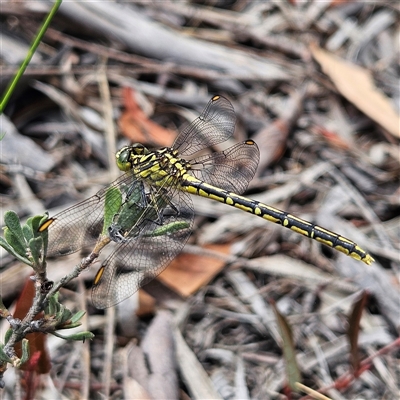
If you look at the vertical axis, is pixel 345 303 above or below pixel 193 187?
below

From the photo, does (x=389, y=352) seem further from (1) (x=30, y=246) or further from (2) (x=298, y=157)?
(1) (x=30, y=246)

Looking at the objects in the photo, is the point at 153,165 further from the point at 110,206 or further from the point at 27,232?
the point at 27,232

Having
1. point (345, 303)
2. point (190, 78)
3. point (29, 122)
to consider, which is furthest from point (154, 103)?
point (345, 303)

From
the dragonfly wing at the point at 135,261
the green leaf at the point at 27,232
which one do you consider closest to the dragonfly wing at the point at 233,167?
the dragonfly wing at the point at 135,261

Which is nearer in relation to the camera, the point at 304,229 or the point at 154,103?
the point at 304,229

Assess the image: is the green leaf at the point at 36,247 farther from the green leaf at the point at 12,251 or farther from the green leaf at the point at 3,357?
the green leaf at the point at 3,357

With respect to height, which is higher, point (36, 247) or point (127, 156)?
point (127, 156)

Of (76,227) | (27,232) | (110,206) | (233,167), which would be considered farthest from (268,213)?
(27,232)
